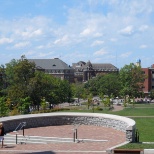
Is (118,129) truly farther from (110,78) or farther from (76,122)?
(110,78)

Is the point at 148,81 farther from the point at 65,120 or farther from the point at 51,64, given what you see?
the point at 65,120

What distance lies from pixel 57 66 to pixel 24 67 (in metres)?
101

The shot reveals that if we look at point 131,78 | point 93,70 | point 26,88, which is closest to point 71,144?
point 26,88

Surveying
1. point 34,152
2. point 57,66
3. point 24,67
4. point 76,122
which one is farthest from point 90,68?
point 34,152

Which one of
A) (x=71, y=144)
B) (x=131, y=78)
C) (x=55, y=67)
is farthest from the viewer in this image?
(x=55, y=67)

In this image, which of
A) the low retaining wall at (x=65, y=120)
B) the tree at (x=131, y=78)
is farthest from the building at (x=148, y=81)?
the low retaining wall at (x=65, y=120)

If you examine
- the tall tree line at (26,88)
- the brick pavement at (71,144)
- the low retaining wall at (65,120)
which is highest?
the tall tree line at (26,88)

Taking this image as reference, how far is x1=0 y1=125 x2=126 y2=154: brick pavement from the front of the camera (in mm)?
16203

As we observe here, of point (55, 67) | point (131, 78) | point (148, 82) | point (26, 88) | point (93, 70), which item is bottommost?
point (26, 88)

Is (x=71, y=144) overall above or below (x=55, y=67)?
below

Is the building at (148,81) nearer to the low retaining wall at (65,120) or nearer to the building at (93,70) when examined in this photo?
the building at (93,70)

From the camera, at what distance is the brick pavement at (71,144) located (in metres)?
16.2

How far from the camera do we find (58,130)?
987 inches

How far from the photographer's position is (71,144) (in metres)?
18.4
